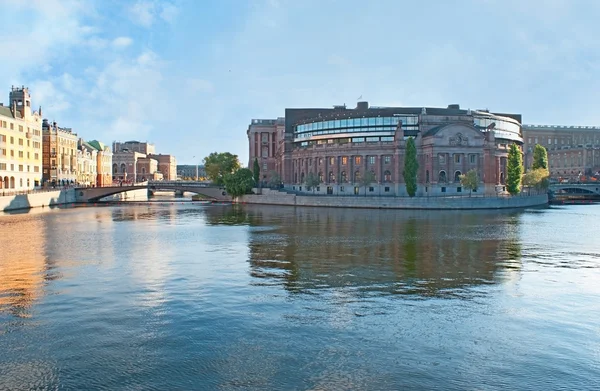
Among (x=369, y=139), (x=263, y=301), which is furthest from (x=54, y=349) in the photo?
(x=369, y=139)

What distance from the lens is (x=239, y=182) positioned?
528 feet

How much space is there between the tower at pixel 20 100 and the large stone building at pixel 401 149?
283ft

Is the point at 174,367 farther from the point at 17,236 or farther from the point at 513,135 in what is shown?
the point at 513,135

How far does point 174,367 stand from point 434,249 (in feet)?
133

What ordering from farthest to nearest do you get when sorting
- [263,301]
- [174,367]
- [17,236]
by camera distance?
[17,236] → [263,301] → [174,367]

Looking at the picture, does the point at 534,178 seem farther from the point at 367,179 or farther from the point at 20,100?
the point at 20,100

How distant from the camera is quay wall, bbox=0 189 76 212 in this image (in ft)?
381

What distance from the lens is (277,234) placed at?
7112 cm

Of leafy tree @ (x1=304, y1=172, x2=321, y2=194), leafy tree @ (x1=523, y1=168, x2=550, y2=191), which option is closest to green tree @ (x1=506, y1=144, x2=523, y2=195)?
leafy tree @ (x1=523, y1=168, x2=550, y2=191)

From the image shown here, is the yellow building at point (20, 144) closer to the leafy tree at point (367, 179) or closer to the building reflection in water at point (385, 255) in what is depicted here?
the building reflection in water at point (385, 255)

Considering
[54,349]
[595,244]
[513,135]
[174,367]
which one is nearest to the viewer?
[174,367]

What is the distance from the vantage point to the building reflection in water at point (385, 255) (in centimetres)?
3831

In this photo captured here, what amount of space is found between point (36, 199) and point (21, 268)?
324ft

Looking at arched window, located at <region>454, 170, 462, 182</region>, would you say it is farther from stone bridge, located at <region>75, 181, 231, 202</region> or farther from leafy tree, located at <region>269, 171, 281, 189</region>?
stone bridge, located at <region>75, 181, 231, 202</region>
